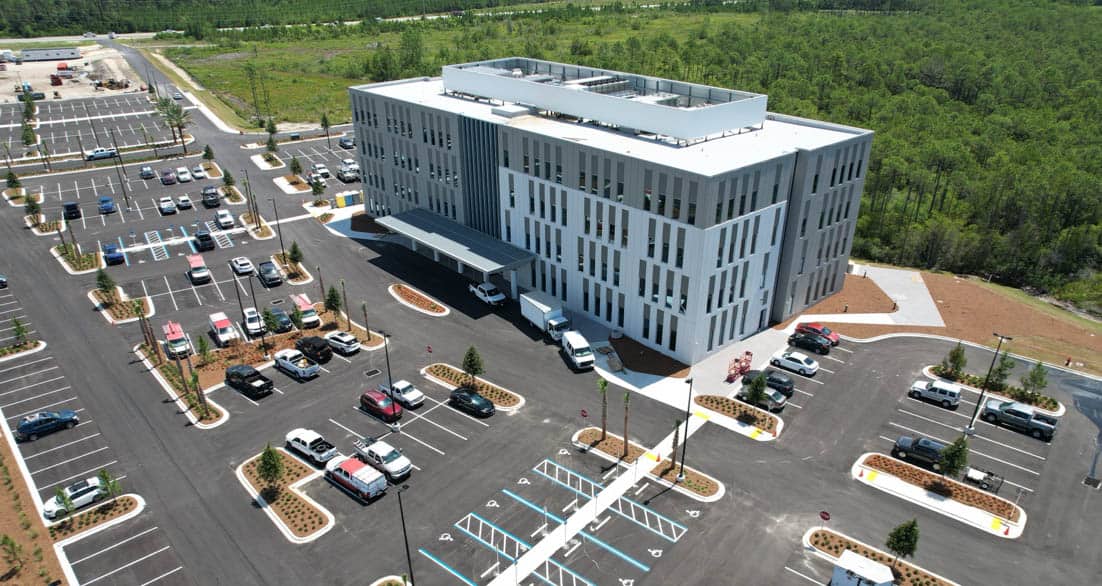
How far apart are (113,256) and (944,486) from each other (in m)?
90.1

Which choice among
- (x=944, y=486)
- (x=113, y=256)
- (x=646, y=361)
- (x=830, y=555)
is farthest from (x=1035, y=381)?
(x=113, y=256)

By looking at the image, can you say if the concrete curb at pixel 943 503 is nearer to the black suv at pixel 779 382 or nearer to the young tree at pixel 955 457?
the young tree at pixel 955 457

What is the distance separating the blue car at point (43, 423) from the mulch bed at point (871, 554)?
5651 centimetres

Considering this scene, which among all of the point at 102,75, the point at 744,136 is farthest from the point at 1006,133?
the point at 102,75

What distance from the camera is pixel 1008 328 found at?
66562 mm

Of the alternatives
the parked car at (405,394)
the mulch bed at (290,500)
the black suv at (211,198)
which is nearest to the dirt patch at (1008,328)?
the parked car at (405,394)

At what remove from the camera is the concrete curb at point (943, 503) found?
141 feet

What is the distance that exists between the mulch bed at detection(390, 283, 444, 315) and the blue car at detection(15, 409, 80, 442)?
103 ft

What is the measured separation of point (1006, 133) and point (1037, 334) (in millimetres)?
64317

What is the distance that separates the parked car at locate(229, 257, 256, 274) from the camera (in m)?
78.3

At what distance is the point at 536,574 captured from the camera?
3966 cm

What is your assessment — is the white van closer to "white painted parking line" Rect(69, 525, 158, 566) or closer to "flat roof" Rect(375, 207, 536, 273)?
"flat roof" Rect(375, 207, 536, 273)

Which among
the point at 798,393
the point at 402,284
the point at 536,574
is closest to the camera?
the point at 536,574

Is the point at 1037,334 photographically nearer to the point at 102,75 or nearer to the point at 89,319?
the point at 89,319
